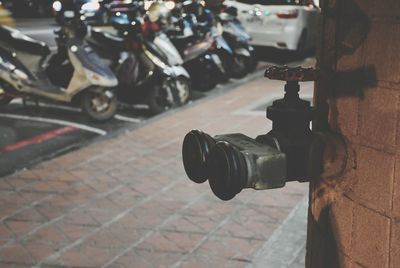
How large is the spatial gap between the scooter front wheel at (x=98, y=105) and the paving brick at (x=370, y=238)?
633 cm

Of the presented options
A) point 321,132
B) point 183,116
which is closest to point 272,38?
point 183,116

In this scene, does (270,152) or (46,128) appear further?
(46,128)

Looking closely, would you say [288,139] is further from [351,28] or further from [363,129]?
[351,28]

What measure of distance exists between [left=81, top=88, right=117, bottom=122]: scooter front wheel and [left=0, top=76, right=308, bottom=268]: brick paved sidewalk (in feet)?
3.96

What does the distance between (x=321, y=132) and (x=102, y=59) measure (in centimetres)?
732

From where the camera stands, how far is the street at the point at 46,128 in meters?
6.73

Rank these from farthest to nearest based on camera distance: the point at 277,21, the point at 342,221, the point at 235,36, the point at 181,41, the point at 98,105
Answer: the point at 277,21
the point at 235,36
the point at 181,41
the point at 98,105
the point at 342,221

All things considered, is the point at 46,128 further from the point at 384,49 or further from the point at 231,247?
the point at 384,49

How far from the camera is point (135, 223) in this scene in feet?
15.6

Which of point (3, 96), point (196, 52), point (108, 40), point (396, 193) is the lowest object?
point (3, 96)

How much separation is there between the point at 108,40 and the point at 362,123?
24.1ft

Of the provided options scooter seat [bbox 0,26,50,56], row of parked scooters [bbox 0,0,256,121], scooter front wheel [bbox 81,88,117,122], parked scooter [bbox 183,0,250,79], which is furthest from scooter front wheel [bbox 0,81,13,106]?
parked scooter [bbox 183,0,250,79]

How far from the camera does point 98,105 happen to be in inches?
320

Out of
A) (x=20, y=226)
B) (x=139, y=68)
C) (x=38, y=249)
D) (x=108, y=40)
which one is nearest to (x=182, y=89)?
(x=139, y=68)
